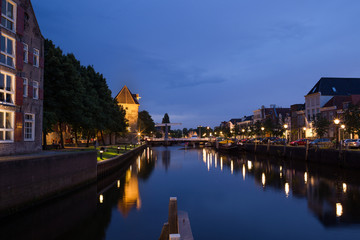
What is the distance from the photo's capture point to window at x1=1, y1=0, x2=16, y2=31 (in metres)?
19.8

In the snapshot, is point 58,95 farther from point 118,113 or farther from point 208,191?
point 118,113

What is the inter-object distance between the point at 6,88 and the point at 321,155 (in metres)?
37.7

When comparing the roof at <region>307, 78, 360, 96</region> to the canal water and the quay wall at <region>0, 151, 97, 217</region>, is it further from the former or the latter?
the quay wall at <region>0, 151, 97, 217</region>

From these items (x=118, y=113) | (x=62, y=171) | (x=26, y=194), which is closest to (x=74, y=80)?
(x=62, y=171)

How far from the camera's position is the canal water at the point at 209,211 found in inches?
A: 582

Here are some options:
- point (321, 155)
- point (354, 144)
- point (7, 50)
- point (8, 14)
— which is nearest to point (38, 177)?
point (7, 50)

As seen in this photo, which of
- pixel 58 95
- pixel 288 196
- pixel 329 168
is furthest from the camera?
pixel 329 168

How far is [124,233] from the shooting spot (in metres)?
15.0

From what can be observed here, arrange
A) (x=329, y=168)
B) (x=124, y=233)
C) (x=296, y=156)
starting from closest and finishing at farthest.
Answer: (x=124, y=233) < (x=329, y=168) < (x=296, y=156)

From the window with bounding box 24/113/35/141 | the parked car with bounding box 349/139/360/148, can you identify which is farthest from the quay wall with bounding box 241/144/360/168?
the window with bounding box 24/113/35/141

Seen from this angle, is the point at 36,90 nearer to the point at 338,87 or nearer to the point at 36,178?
the point at 36,178

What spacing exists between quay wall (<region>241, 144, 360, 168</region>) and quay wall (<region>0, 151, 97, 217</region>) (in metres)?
28.3

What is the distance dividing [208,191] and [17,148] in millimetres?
15157

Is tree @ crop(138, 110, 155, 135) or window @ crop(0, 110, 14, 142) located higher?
tree @ crop(138, 110, 155, 135)
